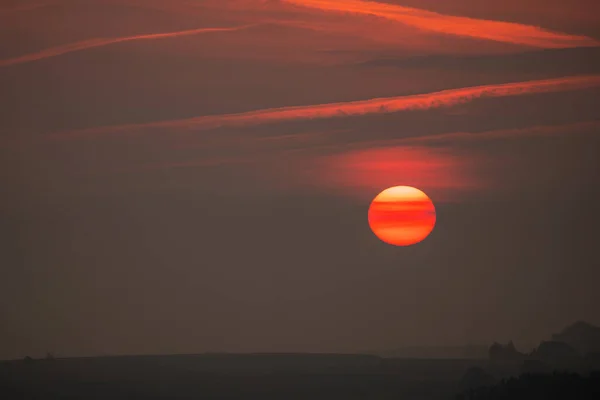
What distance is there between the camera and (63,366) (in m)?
152

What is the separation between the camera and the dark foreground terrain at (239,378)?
127 m

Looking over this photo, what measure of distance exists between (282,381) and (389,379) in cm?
1241

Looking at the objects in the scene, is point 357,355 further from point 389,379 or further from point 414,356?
point 389,379

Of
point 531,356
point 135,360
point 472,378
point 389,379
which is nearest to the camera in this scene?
point 472,378

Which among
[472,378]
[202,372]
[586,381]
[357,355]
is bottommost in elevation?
[586,381]

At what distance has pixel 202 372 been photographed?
150 m

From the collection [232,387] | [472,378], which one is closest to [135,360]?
[232,387]

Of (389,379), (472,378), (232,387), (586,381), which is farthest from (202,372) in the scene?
(586,381)

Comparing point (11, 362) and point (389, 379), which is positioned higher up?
point (11, 362)

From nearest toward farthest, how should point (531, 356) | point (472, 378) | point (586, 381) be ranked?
1. point (586, 381)
2. point (472, 378)
3. point (531, 356)

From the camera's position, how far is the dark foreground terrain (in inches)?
4990

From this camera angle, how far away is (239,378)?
143 meters

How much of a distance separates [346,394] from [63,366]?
43.7 meters

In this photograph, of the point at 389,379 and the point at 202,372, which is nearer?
the point at 389,379
